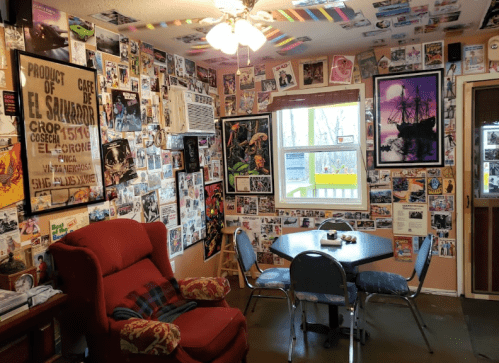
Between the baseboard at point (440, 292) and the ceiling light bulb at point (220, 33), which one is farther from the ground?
A: the ceiling light bulb at point (220, 33)

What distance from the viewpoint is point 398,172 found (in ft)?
12.9

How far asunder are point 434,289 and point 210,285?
96.6 inches

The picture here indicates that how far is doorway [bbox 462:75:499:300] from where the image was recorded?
11.9 ft

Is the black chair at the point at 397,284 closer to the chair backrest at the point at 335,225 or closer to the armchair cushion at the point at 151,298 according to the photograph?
the chair backrest at the point at 335,225

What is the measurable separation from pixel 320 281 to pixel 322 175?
6.18ft

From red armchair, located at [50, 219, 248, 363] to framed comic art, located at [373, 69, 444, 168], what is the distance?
7.60 ft

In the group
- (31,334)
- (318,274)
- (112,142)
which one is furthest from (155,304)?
(112,142)

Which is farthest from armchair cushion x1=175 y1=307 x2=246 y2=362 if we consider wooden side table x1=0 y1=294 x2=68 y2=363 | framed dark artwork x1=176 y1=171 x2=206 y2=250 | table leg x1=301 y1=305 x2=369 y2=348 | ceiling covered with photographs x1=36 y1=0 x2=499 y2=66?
ceiling covered with photographs x1=36 y1=0 x2=499 y2=66

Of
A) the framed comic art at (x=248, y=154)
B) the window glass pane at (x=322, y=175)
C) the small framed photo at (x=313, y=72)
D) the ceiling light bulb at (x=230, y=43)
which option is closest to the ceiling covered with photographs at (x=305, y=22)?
the small framed photo at (x=313, y=72)

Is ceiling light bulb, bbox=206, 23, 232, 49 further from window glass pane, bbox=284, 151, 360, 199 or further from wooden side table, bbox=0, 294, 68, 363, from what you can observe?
window glass pane, bbox=284, 151, 360, 199

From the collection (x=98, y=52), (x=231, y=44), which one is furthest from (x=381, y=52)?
(x=98, y=52)

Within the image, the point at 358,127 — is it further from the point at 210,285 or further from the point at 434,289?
the point at 210,285

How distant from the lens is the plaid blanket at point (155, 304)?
7.91 feet

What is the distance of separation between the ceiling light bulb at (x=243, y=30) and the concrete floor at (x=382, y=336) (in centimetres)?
219
